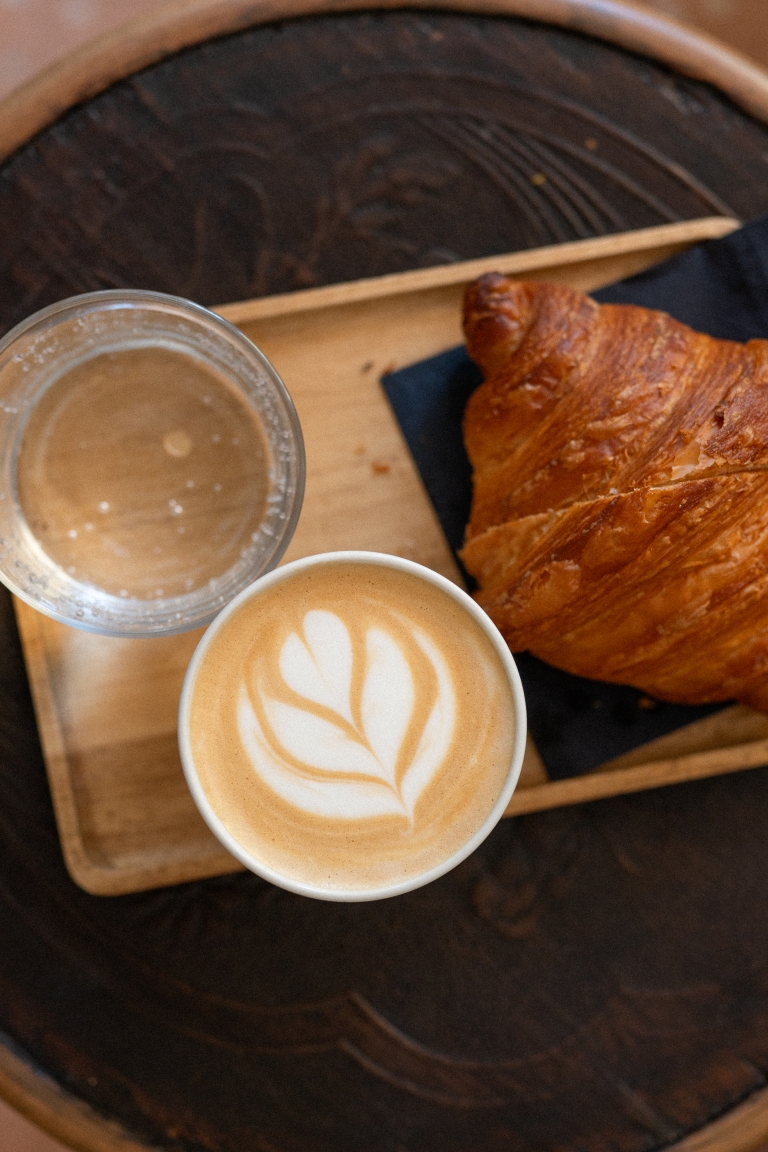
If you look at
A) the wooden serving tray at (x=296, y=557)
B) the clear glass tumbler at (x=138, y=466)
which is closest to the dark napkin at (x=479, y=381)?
the wooden serving tray at (x=296, y=557)

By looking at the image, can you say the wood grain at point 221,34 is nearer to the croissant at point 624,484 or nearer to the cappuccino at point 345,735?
the croissant at point 624,484

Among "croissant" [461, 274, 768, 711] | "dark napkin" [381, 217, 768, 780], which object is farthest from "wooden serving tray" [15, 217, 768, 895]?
"croissant" [461, 274, 768, 711]

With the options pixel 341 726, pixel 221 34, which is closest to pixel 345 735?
pixel 341 726

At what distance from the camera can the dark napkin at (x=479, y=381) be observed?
1.15m

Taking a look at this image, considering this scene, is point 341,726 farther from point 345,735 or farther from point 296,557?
point 296,557

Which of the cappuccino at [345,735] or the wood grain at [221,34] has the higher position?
the wood grain at [221,34]

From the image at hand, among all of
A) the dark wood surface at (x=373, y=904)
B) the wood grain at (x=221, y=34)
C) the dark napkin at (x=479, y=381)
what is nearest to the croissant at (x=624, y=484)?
the dark napkin at (x=479, y=381)

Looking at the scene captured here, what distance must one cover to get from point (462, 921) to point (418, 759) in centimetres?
37

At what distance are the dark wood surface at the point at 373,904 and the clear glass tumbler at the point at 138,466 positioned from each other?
75 millimetres

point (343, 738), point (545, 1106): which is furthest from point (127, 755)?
point (545, 1106)

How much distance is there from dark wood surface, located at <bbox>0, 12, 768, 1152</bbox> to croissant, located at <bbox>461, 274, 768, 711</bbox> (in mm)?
224

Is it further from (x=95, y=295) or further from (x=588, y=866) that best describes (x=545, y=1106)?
(x=95, y=295)

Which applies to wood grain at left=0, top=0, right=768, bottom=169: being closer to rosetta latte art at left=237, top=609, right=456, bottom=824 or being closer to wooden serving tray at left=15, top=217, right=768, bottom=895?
wooden serving tray at left=15, top=217, right=768, bottom=895

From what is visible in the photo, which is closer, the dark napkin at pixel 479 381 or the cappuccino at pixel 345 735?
the cappuccino at pixel 345 735
